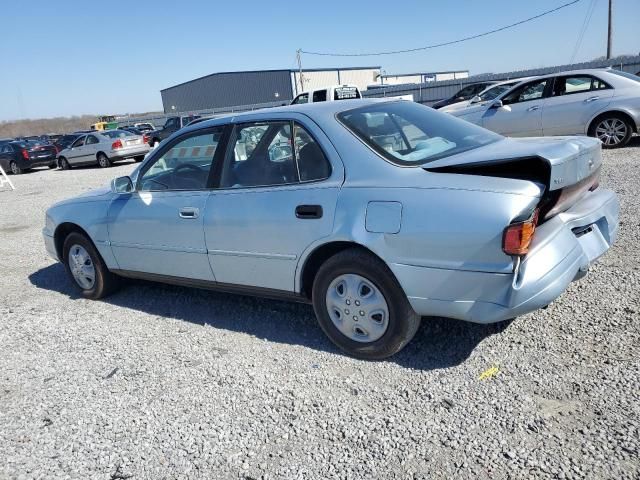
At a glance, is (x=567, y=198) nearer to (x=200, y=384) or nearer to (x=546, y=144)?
(x=546, y=144)

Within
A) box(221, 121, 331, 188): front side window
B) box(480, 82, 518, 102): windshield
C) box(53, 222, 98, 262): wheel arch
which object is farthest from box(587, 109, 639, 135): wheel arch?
box(53, 222, 98, 262): wheel arch

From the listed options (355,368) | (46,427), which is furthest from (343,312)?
(46,427)

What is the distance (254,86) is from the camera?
58.0 m

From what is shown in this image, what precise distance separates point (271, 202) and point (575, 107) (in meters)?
8.42

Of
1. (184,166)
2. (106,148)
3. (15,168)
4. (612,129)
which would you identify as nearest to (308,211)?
(184,166)

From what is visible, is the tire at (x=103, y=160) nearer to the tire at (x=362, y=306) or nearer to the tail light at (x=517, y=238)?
the tire at (x=362, y=306)

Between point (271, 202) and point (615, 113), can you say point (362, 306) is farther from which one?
point (615, 113)

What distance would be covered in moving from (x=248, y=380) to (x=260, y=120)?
1.80m

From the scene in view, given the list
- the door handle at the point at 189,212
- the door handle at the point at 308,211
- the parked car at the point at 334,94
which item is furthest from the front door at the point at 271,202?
the parked car at the point at 334,94

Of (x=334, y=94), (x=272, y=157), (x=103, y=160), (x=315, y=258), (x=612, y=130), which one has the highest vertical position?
(x=334, y=94)

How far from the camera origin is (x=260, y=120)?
373cm

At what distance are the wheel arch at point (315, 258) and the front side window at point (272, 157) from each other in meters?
0.45

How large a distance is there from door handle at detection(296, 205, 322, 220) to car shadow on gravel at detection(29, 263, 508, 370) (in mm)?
937

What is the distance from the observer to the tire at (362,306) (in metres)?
3.07
